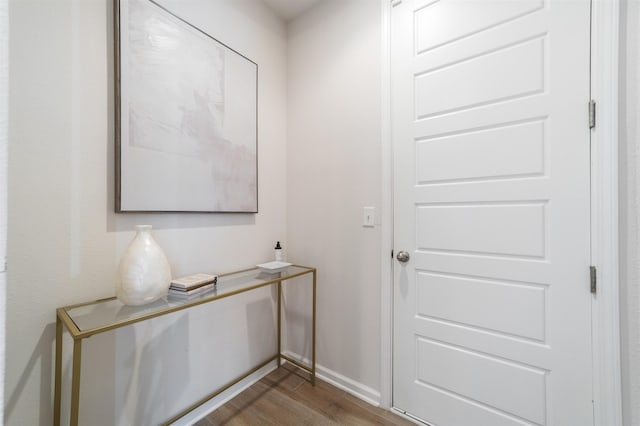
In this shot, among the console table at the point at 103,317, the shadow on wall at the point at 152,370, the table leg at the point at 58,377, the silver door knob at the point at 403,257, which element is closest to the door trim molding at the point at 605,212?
the silver door knob at the point at 403,257

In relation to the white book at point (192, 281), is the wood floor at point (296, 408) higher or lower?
lower

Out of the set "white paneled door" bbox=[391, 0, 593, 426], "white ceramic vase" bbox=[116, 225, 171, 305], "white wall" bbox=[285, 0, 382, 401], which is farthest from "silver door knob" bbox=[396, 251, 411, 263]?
"white ceramic vase" bbox=[116, 225, 171, 305]

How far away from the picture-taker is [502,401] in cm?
120

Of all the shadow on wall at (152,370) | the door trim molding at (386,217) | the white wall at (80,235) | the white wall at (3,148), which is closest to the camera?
the white wall at (3,148)

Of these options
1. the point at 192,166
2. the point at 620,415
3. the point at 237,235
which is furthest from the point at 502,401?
the point at 192,166

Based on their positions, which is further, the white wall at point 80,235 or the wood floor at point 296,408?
the wood floor at point 296,408

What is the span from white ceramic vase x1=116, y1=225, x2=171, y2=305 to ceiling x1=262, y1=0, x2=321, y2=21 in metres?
1.82

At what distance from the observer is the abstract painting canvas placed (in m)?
1.14

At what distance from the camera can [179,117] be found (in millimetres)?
1330

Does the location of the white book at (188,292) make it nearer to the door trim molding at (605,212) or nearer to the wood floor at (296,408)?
the wood floor at (296,408)

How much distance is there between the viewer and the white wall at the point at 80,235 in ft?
3.01

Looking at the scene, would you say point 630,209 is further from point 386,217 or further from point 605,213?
point 386,217

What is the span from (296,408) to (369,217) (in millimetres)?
1223

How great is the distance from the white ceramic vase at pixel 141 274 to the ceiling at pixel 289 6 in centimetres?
182
